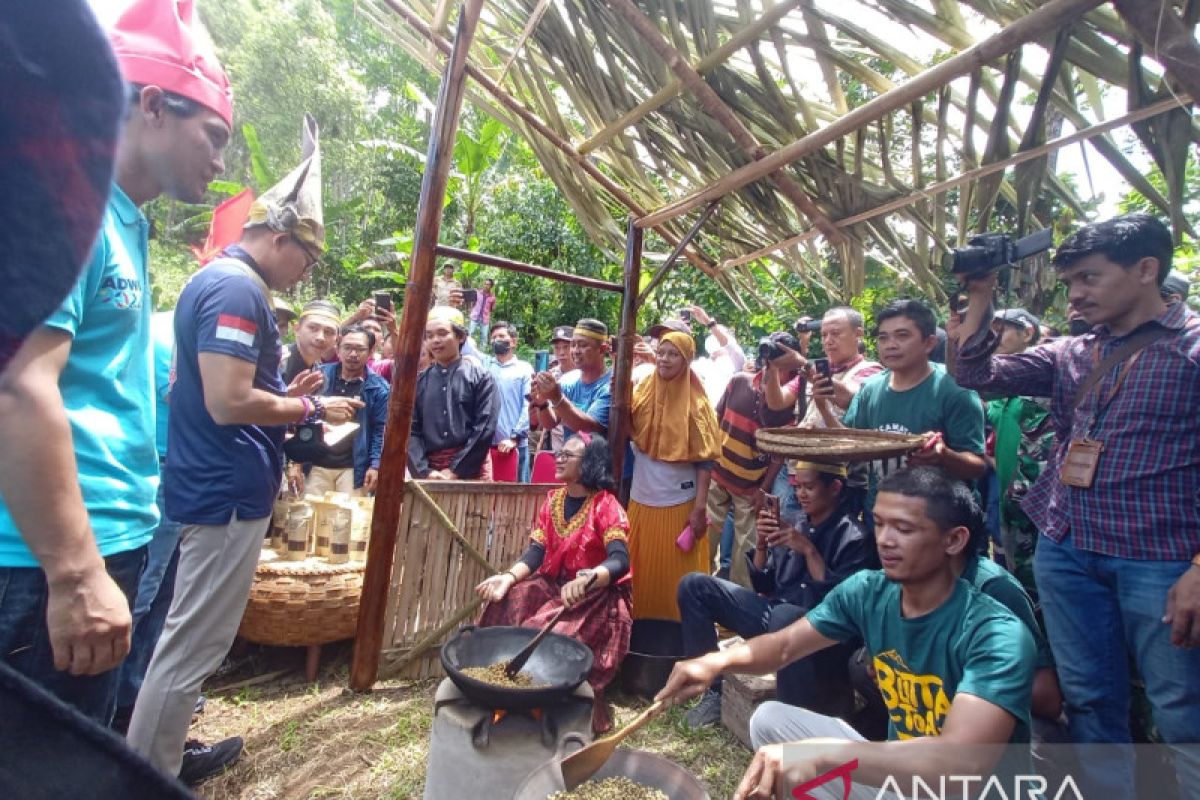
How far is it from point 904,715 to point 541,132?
315cm

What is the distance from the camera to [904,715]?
6.70ft

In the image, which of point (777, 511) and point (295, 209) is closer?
point (295, 209)

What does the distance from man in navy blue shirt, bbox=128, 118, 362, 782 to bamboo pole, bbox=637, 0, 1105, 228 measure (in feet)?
5.88

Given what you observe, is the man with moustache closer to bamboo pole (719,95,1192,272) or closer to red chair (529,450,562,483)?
red chair (529,450,562,483)

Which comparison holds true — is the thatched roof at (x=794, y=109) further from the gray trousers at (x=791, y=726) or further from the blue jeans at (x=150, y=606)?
the blue jeans at (x=150, y=606)

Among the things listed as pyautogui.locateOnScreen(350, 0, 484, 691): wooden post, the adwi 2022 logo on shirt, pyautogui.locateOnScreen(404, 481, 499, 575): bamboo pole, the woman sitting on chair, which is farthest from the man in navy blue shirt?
the woman sitting on chair

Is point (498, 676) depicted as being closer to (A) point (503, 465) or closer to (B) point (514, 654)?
(B) point (514, 654)

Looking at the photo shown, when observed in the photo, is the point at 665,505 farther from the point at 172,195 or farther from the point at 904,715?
the point at 172,195

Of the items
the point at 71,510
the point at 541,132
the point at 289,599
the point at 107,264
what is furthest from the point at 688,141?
the point at 289,599

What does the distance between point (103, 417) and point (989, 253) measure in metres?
2.77

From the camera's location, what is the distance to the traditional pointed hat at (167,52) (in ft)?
4.66

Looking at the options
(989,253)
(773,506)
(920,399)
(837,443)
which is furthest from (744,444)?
(989,253)

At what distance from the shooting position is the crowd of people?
1.30 metres

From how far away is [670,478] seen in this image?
4066mm
